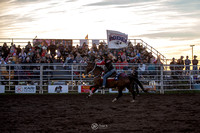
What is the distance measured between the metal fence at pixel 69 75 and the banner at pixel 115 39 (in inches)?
75.3

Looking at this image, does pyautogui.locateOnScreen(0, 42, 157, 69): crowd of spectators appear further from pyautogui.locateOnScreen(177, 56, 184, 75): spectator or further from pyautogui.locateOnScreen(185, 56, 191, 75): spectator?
pyautogui.locateOnScreen(185, 56, 191, 75): spectator

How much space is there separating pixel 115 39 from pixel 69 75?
190 inches

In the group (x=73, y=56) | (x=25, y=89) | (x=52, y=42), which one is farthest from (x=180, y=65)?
(x=25, y=89)

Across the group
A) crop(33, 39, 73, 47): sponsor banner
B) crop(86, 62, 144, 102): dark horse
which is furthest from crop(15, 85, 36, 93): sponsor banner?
crop(86, 62, 144, 102): dark horse

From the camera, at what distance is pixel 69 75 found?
63.1 ft

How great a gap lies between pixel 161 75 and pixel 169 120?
1272 cm

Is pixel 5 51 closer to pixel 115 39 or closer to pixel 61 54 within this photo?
pixel 61 54

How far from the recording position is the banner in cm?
2109

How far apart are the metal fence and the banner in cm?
191

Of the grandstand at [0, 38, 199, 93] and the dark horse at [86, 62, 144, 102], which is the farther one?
the grandstand at [0, 38, 199, 93]

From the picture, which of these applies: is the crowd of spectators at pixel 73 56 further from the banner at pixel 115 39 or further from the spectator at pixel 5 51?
the banner at pixel 115 39

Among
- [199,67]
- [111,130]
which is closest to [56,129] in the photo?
[111,130]

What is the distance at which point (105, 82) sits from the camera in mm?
14375

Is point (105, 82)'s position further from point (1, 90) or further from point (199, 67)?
point (199, 67)
